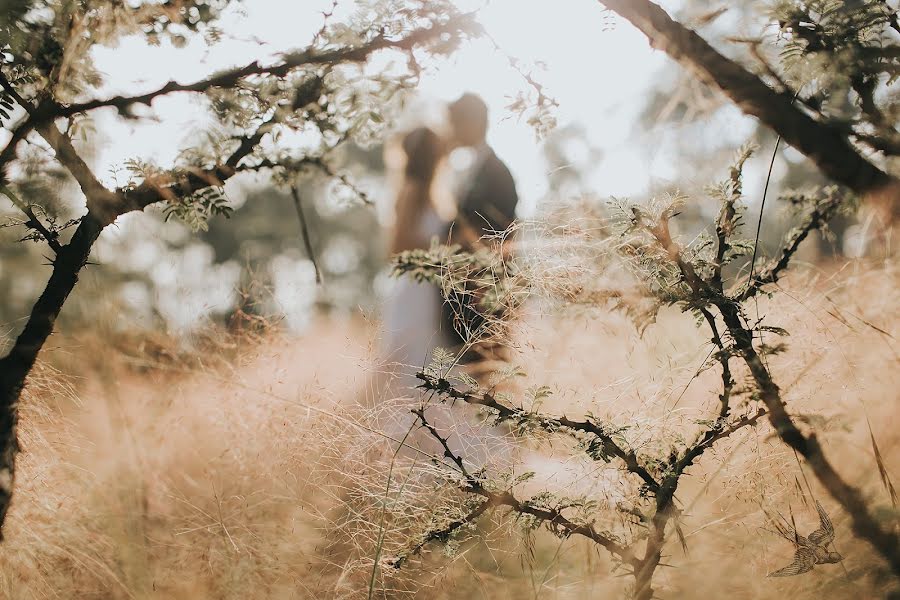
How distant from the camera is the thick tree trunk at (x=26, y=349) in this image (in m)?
1.12

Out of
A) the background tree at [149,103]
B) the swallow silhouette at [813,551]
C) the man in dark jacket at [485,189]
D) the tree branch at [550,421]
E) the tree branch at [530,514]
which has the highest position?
the man in dark jacket at [485,189]

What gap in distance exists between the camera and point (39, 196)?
1.25 m

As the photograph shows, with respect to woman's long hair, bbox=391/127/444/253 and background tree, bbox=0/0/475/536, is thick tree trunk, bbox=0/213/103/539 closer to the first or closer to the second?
background tree, bbox=0/0/475/536

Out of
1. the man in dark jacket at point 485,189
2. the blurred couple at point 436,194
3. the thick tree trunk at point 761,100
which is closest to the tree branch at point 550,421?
the thick tree trunk at point 761,100

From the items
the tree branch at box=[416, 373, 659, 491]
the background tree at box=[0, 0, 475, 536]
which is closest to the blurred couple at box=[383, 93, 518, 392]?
the background tree at box=[0, 0, 475, 536]

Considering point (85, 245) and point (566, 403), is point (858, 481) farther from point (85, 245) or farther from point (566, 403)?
point (85, 245)

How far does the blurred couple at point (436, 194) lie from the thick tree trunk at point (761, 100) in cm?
217

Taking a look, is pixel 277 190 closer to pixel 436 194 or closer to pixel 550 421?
pixel 550 421

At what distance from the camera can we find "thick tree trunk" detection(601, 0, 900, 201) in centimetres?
96

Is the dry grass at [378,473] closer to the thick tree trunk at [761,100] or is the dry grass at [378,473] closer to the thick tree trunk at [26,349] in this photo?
the thick tree trunk at [26,349]

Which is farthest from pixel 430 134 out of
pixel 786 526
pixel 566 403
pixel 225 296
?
pixel 786 526

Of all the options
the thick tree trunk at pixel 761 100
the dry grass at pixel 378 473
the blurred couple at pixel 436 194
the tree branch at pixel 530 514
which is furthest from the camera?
the blurred couple at pixel 436 194

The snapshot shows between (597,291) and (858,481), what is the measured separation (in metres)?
0.73

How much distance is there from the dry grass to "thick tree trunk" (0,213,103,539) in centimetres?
12
